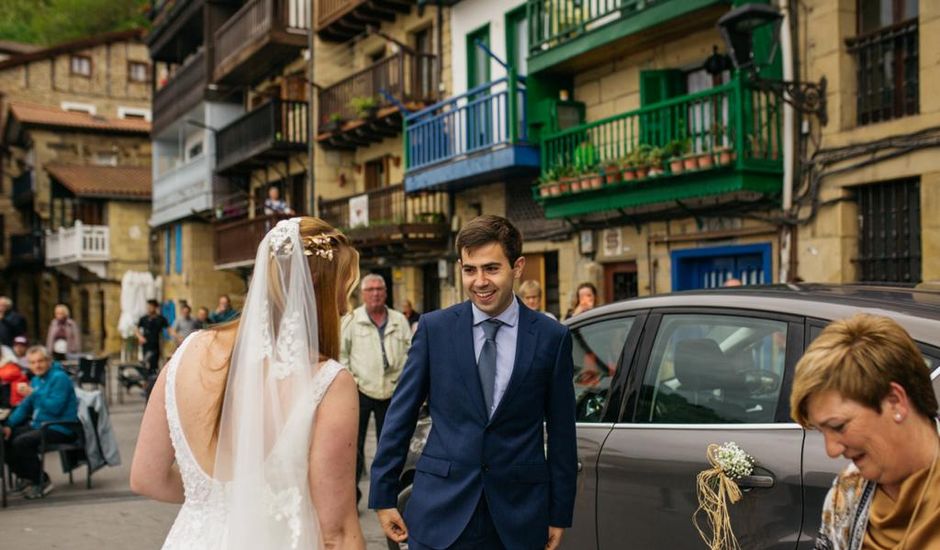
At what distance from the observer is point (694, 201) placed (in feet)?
43.3

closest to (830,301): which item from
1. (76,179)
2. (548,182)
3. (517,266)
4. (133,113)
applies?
(517,266)

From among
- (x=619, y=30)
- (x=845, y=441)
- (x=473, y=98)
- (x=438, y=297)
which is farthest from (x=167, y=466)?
(x=438, y=297)

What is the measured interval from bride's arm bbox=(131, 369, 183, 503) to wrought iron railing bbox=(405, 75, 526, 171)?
43.6 feet

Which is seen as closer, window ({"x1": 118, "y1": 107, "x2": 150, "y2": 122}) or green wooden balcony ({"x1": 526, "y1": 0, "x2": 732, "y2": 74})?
green wooden balcony ({"x1": 526, "y1": 0, "x2": 732, "y2": 74})

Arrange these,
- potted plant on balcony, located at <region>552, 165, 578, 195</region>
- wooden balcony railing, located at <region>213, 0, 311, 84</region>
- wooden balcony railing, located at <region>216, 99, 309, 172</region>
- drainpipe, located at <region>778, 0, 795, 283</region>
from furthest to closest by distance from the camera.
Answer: wooden balcony railing, located at <region>216, 99, 309, 172</region> → wooden balcony railing, located at <region>213, 0, 311, 84</region> → potted plant on balcony, located at <region>552, 165, 578, 195</region> → drainpipe, located at <region>778, 0, 795, 283</region>

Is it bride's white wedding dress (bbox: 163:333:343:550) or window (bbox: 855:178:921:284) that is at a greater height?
window (bbox: 855:178:921:284)

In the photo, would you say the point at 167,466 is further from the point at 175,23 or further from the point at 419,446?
the point at 175,23

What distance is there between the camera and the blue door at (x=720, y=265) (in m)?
12.5

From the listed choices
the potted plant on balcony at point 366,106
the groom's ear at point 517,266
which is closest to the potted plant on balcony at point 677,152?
the groom's ear at point 517,266

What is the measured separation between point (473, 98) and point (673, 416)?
14.9 m

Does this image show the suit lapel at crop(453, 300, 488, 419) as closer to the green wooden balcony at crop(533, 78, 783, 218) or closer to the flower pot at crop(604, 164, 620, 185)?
the green wooden balcony at crop(533, 78, 783, 218)

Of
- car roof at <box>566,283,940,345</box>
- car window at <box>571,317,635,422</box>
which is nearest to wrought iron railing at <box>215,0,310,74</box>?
car window at <box>571,317,635,422</box>

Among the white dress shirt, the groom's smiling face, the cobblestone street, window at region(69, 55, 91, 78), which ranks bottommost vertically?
the cobblestone street

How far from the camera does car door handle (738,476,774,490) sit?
3291 mm
